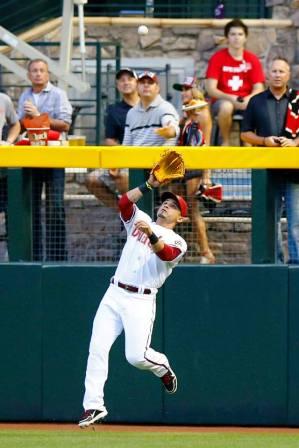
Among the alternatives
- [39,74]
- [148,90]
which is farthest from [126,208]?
[39,74]

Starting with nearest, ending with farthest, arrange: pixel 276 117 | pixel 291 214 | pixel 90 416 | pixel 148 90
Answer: pixel 90 416
pixel 291 214
pixel 276 117
pixel 148 90

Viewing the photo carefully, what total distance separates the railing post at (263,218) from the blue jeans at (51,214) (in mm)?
1490

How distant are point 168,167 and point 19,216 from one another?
170 centimetres

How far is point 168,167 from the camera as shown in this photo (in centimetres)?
937

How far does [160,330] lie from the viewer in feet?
34.5

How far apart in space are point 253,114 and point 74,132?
3.09m

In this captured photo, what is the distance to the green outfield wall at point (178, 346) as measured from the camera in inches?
413

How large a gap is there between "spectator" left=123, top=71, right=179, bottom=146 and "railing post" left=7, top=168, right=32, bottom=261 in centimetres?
104

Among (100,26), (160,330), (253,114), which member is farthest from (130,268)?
(100,26)

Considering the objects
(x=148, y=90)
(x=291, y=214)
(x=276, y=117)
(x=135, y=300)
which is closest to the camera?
(x=135, y=300)

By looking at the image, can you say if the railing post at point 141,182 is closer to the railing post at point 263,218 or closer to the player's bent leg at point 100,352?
the railing post at point 263,218

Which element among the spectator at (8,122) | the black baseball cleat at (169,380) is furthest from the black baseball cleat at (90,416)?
the spectator at (8,122)

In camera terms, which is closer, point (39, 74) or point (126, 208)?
point (126, 208)

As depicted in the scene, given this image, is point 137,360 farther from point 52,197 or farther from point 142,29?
point 142,29
